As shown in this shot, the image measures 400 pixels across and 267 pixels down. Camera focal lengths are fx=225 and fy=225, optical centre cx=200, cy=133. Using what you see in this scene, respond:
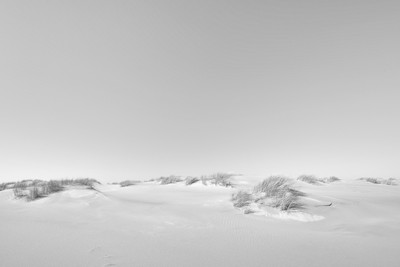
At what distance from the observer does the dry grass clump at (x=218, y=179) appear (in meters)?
6.97

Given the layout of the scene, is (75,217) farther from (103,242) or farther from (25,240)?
(103,242)

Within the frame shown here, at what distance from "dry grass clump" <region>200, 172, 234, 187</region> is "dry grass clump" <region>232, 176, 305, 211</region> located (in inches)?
90.9

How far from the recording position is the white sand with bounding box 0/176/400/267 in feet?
6.34

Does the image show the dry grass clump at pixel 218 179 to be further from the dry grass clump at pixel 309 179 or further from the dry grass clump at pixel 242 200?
the dry grass clump at pixel 309 179

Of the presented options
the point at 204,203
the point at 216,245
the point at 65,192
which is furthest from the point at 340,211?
the point at 65,192

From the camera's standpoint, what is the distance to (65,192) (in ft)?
15.3

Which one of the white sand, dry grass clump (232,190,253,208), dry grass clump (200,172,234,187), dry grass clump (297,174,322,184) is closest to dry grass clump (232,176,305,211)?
dry grass clump (232,190,253,208)

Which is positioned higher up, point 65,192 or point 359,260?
point 65,192

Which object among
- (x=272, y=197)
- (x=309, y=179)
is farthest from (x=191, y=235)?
(x=309, y=179)

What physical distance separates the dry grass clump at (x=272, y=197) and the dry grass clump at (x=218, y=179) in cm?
231

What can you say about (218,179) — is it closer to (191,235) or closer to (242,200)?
(242,200)

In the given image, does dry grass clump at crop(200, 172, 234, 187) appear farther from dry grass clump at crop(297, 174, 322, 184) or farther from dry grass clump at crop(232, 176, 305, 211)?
dry grass clump at crop(297, 174, 322, 184)

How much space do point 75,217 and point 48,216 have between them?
1.40 feet

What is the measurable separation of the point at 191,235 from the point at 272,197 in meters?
2.06
